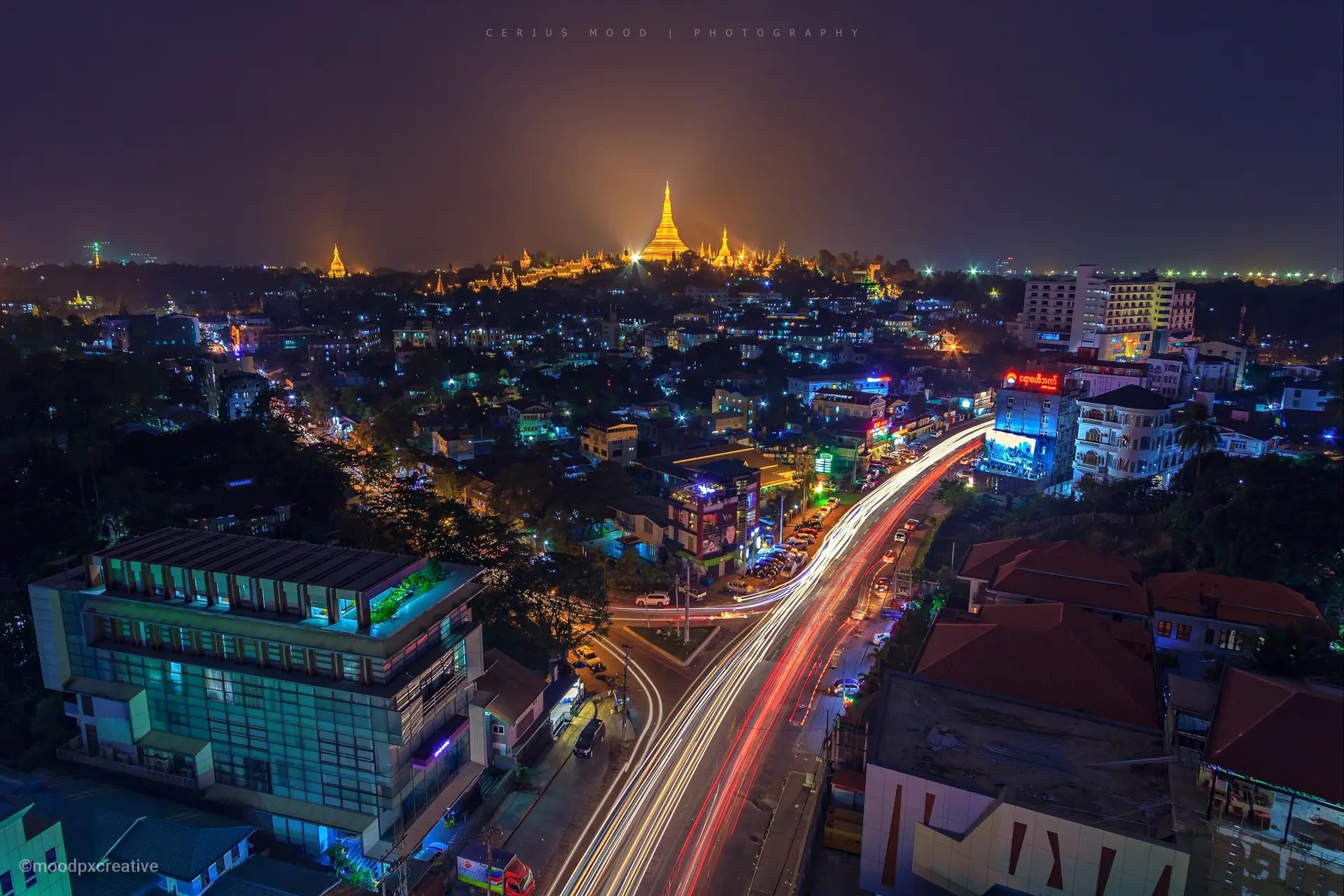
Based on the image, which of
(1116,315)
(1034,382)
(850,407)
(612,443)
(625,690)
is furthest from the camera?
(1116,315)

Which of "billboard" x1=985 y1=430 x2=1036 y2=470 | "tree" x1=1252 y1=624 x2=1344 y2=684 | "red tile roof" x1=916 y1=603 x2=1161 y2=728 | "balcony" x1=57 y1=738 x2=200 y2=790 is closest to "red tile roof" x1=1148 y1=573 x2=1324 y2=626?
"red tile roof" x1=916 y1=603 x2=1161 y2=728

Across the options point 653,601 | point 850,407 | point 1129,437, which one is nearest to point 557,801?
point 653,601

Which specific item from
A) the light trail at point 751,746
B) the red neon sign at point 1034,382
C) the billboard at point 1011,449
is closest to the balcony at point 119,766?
the light trail at point 751,746

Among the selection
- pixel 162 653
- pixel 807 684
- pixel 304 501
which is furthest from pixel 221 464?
pixel 807 684

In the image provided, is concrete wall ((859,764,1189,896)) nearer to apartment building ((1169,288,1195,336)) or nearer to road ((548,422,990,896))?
road ((548,422,990,896))

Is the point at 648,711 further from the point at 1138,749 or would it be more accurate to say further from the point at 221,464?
the point at 221,464

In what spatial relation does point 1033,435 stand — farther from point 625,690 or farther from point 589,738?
point 589,738
